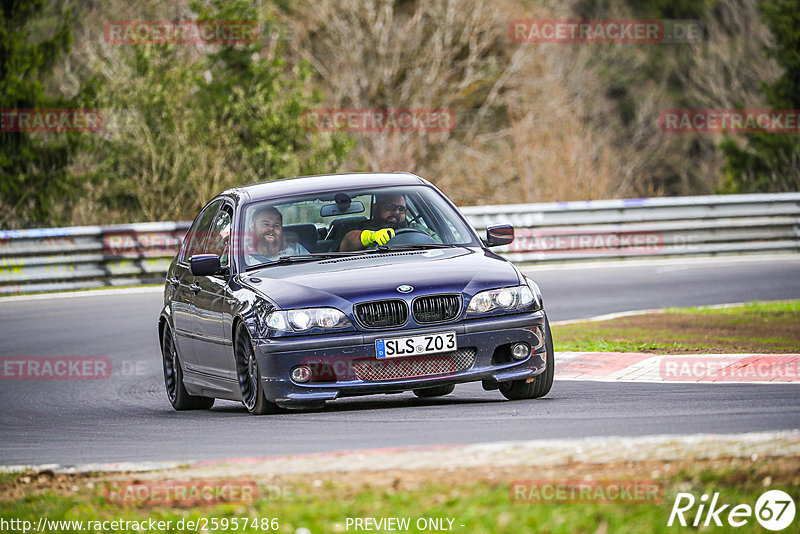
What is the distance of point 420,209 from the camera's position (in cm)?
1053

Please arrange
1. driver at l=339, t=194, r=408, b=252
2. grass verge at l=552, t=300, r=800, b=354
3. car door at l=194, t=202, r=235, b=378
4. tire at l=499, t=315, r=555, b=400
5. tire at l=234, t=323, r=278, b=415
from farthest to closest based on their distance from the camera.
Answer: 1. grass verge at l=552, t=300, r=800, b=354
2. driver at l=339, t=194, r=408, b=252
3. car door at l=194, t=202, r=235, b=378
4. tire at l=499, t=315, r=555, b=400
5. tire at l=234, t=323, r=278, b=415

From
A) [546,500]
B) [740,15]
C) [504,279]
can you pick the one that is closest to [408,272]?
[504,279]

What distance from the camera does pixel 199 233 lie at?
11477 mm

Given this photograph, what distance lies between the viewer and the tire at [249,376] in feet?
30.1

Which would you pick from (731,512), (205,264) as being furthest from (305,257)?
(731,512)

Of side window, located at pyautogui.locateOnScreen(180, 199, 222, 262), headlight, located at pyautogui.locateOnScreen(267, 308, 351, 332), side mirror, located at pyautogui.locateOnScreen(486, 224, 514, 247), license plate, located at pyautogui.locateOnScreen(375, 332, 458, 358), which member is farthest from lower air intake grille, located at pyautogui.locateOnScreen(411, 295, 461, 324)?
side window, located at pyautogui.locateOnScreen(180, 199, 222, 262)

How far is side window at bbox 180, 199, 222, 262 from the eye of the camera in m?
11.3

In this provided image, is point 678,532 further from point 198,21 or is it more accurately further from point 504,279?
point 198,21

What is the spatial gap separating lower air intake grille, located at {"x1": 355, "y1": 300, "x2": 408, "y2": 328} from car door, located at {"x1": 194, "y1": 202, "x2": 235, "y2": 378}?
3.84 feet

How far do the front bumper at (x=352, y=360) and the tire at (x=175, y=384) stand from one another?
2.34 meters

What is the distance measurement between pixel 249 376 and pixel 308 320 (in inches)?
30.1

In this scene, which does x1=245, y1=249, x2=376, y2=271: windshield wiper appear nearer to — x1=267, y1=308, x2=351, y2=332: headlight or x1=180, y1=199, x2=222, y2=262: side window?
x1=267, y1=308, x2=351, y2=332: headlight

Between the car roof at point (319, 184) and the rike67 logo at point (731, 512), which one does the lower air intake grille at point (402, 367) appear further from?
the rike67 logo at point (731, 512)

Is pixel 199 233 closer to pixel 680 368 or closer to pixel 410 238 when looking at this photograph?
pixel 410 238
